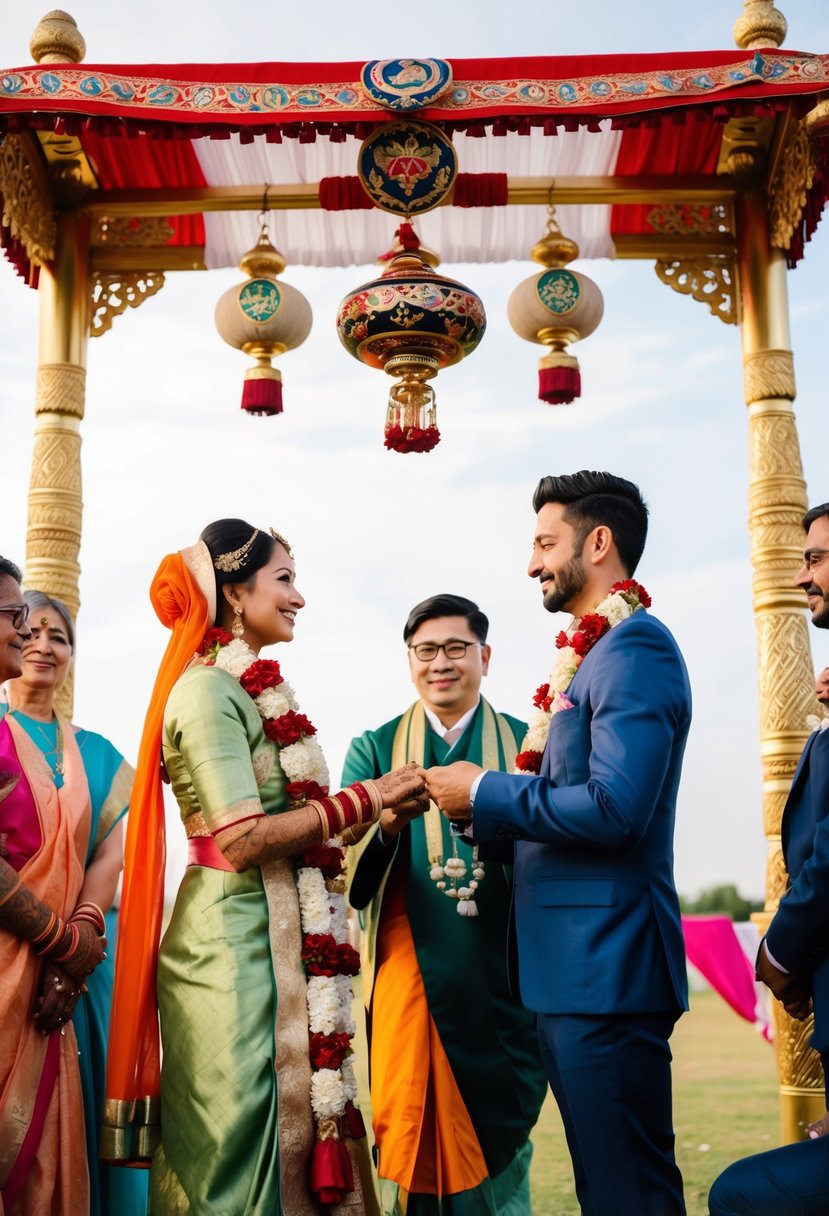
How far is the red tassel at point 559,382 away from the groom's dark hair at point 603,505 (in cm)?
274

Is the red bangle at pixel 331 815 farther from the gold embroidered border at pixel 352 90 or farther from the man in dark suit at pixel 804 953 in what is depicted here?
the gold embroidered border at pixel 352 90

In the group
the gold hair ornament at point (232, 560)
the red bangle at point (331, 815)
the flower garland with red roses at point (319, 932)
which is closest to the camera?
the flower garland with red roses at point (319, 932)

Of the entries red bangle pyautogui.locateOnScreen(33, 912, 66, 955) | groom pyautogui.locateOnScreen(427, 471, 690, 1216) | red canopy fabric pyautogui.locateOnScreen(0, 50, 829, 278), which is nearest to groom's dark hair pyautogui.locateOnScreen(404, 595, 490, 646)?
groom pyautogui.locateOnScreen(427, 471, 690, 1216)

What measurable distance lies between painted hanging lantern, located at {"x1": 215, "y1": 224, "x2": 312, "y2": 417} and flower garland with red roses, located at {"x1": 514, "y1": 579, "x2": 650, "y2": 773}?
2.85m

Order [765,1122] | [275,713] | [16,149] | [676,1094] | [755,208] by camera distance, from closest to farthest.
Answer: [275,713] < [16,149] < [755,208] < [765,1122] < [676,1094]

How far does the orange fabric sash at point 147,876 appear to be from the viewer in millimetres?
3262

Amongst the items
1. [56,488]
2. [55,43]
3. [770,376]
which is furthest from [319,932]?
[55,43]

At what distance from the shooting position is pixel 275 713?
3.46 meters

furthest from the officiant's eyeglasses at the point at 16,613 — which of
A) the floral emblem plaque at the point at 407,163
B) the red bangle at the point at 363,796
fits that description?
the floral emblem plaque at the point at 407,163

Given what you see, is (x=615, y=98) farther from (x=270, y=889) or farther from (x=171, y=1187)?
(x=171, y=1187)

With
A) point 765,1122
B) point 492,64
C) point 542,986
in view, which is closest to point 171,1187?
point 542,986

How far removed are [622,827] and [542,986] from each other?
42 cm

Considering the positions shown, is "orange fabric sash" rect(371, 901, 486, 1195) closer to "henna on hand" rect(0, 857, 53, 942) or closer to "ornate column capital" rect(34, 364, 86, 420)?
"henna on hand" rect(0, 857, 53, 942)

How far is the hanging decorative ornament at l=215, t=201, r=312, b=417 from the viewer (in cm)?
589
